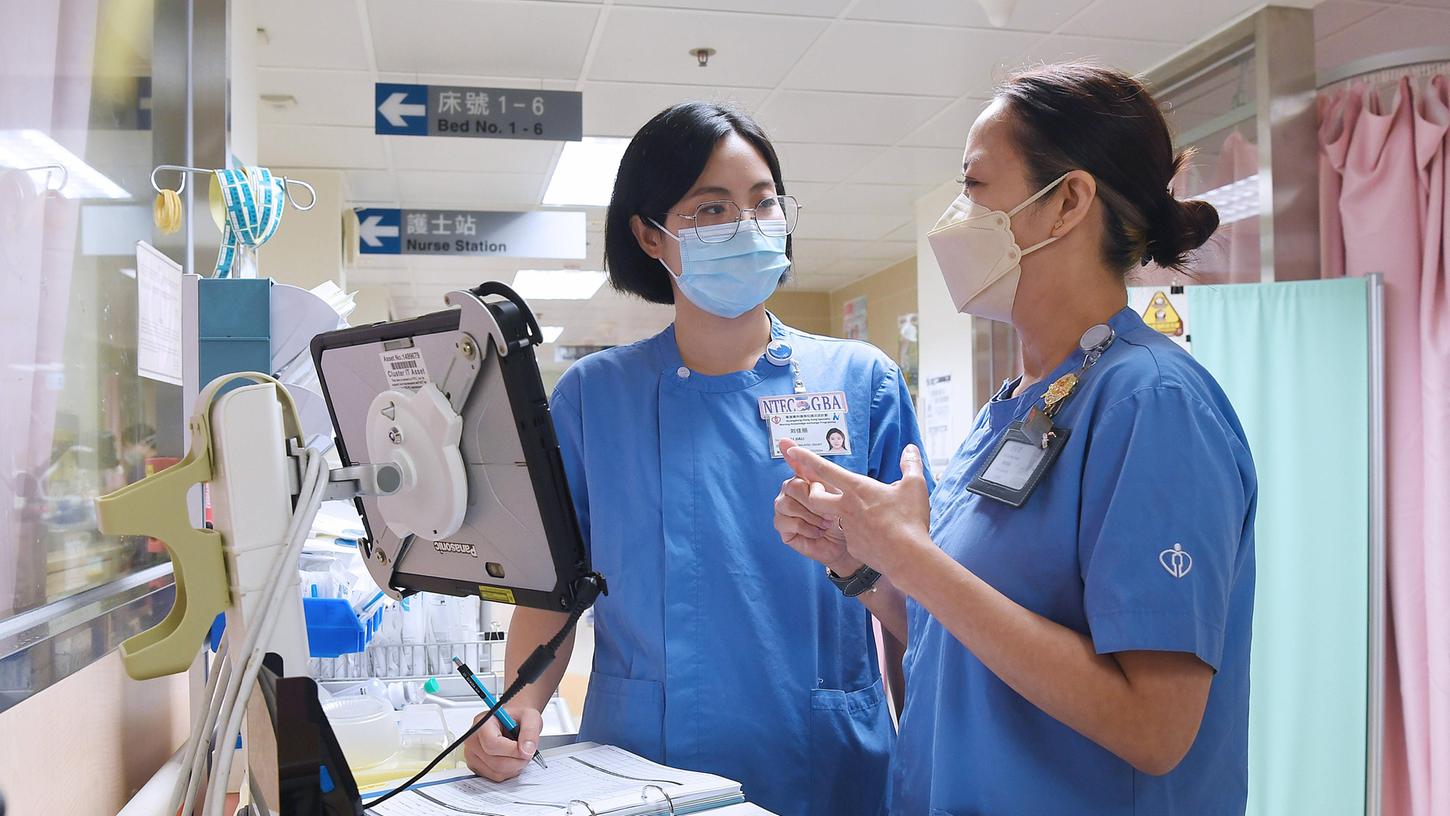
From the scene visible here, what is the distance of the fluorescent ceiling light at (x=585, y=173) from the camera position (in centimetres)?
593

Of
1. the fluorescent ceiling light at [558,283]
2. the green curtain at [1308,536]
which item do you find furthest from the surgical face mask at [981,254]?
the fluorescent ceiling light at [558,283]

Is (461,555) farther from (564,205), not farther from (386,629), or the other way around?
(564,205)

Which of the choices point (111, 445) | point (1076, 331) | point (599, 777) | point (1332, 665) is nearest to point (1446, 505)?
point (1332, 665)

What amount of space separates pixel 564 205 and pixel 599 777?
20.7 feet

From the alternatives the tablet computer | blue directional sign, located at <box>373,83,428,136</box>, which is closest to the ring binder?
the tablet computer

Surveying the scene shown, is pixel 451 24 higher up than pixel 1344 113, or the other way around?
pixel 451 24

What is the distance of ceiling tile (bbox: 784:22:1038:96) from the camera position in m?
4.36

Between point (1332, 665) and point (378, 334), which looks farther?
point (1332, 665)

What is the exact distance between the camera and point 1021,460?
1.21m

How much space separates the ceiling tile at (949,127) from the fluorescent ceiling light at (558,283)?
4083mm

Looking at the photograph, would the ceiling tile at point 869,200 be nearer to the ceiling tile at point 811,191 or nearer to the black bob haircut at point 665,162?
the ceiling tile at point 811,191

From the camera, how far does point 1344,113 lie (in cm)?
370

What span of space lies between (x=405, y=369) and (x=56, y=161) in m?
1.00

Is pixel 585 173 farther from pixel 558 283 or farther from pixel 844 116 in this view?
pixel 558 283
